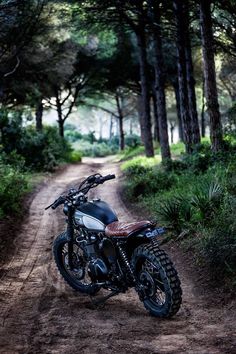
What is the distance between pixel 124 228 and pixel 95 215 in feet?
2.08

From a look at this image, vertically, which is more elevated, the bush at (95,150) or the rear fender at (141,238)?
the bush at (95,150)

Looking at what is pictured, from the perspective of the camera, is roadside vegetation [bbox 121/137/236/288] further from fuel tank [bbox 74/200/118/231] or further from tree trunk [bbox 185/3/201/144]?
fuel tank [bbox 74/200/118/231]

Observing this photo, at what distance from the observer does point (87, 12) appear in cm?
1755

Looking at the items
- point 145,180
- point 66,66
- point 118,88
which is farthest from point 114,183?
point 118,88

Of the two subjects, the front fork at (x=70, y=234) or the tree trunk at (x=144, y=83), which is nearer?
the front fork at (x=70, y=234)

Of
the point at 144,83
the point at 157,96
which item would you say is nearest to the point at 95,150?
the point at 144,83

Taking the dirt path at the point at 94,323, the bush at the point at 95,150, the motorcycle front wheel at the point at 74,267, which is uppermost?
the bush at the point at 95,150

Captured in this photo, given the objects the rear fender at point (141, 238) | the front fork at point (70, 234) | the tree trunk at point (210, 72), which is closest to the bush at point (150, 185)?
the tree trunk at point (210, 72)

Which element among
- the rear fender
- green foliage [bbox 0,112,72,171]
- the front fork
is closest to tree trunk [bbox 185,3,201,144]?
green foliage [bbox 0,112,72,171]

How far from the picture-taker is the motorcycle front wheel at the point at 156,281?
5160 mm

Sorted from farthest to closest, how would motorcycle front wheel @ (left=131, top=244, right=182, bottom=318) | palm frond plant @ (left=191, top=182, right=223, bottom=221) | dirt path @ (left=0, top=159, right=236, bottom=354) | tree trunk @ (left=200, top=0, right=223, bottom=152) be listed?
tree trunk @ (left=200, top=0, right=223, bottom=152), palm frond plant @ (left=191, top=182, right=223, bottom=221), motorcycle front wheel @ (left=131, top=244, right=182, bottom=318), dirt path @ (left=0, top=159, right=236, bottom=354)

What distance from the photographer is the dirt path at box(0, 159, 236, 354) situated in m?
4.58

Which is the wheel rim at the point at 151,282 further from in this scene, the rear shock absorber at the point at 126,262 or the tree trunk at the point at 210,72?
the tree trunk at the point at 210,72

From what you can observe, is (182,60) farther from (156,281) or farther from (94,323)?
(94,323)
